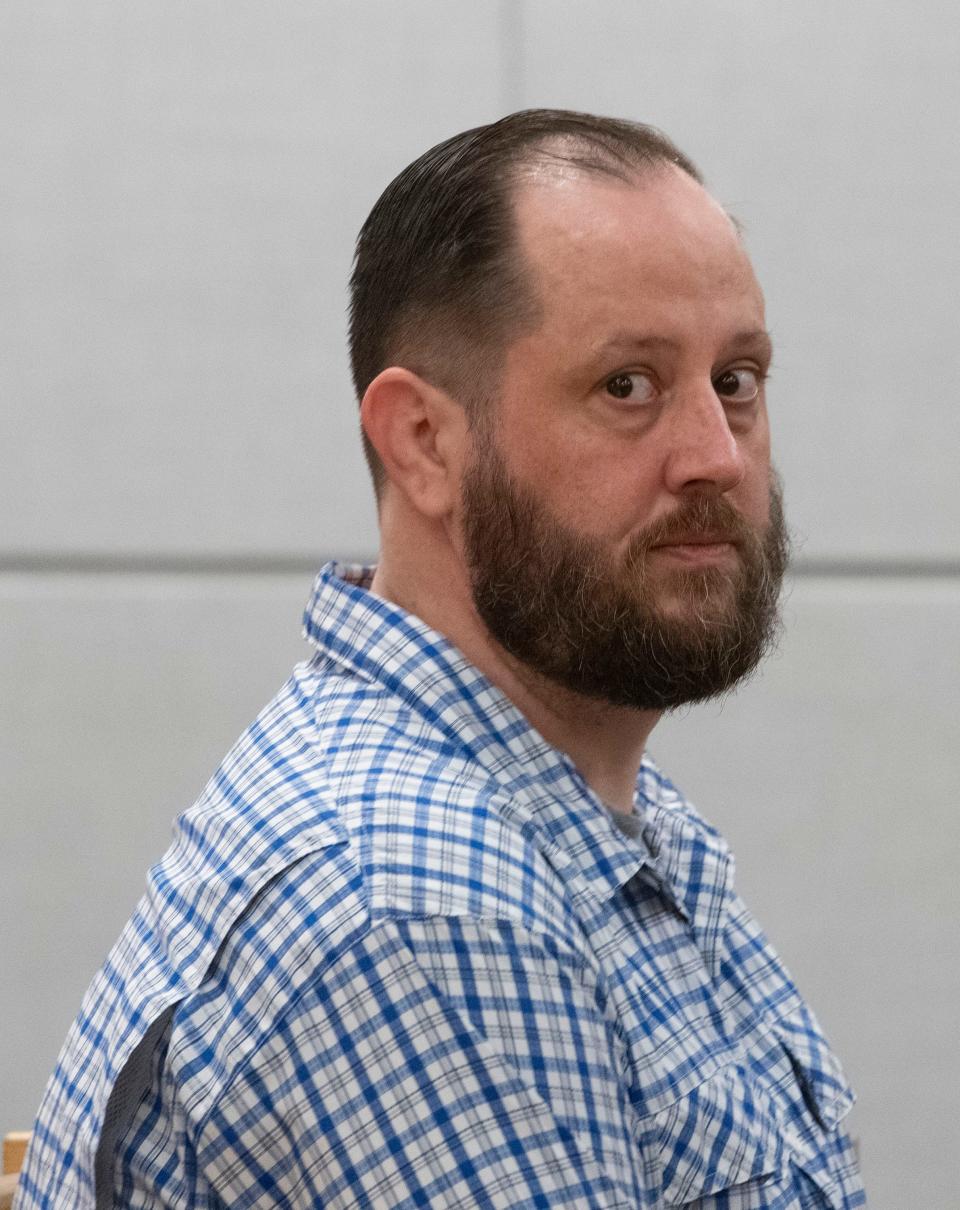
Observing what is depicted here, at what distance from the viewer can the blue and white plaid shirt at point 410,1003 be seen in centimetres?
68

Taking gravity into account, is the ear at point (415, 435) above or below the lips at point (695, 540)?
above

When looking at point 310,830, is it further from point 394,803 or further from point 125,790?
point 125,790

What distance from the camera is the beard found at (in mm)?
879

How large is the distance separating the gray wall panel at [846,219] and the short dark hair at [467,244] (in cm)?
94

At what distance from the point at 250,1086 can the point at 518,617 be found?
0.98 ft

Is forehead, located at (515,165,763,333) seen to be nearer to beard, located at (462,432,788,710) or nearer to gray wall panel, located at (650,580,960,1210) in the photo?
beard, located at (462,432,788,710)

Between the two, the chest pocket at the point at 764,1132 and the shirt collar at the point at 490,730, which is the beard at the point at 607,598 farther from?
the chest pocket at the point at 764,1132

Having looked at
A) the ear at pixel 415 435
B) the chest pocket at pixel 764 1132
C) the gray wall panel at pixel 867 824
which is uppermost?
the ear at pixel 415 435

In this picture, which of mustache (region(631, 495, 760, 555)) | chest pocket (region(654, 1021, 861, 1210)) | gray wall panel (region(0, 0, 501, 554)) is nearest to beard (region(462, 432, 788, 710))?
mustache (region(631, 495, 760, 555))

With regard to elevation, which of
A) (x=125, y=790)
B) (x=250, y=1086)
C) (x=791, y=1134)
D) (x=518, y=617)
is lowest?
(x=125, y=790)

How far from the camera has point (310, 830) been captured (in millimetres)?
736

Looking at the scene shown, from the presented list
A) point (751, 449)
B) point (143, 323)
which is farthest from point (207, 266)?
point (751, 449)

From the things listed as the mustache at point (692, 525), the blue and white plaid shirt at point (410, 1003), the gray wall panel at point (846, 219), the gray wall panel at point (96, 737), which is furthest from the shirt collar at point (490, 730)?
the gray wall panel at point (846, 219)

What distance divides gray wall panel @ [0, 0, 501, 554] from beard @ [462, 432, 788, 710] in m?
0.91
